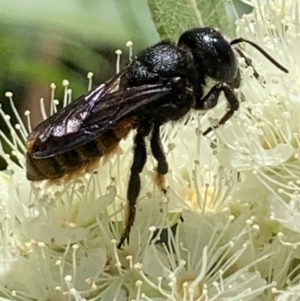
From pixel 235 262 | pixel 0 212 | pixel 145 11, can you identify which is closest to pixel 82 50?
pixel 145 11

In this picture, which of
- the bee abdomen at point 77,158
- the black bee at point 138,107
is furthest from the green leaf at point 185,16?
the bee abdomen at point 77,158

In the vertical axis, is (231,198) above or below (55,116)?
below

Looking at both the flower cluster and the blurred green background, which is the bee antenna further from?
the blurred green background

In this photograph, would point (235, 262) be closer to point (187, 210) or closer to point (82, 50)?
point (187, 210)

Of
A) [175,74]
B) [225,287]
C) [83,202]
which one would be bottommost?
[225,287]

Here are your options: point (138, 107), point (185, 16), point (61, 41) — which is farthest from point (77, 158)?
point (61, 41)

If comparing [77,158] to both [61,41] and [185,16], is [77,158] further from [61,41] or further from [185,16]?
[61,41]

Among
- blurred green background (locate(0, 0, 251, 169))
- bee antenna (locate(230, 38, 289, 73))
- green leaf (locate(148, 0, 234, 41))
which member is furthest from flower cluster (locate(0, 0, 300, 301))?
blurred green background (locate(0, 0, 251, 169))

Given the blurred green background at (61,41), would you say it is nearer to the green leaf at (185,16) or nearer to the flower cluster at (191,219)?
the green leaf at (185,16)
